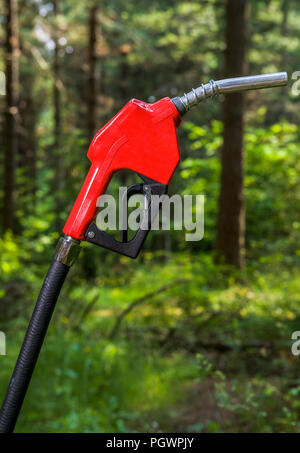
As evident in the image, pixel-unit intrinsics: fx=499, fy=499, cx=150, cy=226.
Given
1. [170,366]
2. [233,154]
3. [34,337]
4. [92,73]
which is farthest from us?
[92,73]

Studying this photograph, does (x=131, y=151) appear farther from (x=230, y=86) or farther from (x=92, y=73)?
(x=92, y=73)

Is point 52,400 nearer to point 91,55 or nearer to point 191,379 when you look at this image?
point 191,379

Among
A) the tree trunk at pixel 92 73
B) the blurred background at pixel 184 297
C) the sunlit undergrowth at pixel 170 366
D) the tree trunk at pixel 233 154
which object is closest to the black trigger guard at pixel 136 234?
the blurred background at pixel 184 297

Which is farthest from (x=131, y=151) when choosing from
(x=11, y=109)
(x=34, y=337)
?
A: (x=11, y=109)

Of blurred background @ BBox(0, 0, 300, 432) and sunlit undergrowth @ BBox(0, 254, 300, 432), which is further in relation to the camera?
blurred background @ BBox(0, 0, 300, 432)

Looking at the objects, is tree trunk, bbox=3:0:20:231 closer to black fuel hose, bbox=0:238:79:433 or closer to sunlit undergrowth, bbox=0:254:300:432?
sunlit undergrowth, bbox=0:254:300:432

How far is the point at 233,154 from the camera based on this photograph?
7.00 m

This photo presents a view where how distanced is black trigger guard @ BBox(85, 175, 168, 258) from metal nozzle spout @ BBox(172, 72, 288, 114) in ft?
0.69

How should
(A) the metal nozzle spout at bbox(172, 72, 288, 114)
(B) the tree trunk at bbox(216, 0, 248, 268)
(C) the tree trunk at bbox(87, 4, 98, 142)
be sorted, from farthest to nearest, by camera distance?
(C) the tree trunk at bbox(87, 4, 98, 142)
(B) the tree trunk at bbox(216, 0, 248, 268)
(A) the metal nozzle spout at bbox(172, 72, 288, 114)

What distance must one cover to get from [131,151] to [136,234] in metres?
0.20

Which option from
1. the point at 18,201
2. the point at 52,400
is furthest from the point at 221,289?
the point at 18,201

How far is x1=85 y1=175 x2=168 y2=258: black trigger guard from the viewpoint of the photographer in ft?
3.90

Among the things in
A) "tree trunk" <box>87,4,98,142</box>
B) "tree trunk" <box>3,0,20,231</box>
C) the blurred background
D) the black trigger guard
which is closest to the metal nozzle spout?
the black trigger guard

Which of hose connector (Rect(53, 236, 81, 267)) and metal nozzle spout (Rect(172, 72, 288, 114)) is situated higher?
metal nozzle spout (Rect(172, 72, 288, 114))
